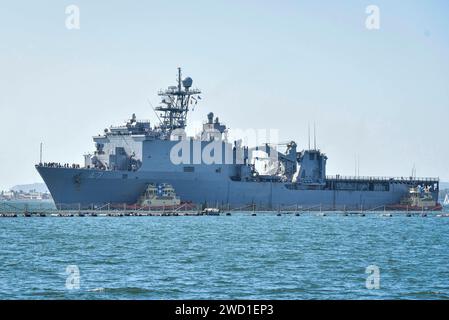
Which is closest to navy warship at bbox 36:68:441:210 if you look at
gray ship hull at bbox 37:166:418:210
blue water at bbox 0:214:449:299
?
gray ship hull at bbox 37:166:418:210

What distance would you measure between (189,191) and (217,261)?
1819 inches

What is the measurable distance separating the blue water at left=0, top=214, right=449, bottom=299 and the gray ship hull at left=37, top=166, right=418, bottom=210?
13751 mm

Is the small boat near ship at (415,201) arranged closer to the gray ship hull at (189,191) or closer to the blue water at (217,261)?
the gray ship hull at (189,191)

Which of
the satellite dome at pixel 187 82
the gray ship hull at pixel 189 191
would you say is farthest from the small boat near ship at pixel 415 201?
the satellite dome at pixel 187 82

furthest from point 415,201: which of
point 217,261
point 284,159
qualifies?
point 217,261

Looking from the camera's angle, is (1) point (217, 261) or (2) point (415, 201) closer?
(1) point (217, 261)

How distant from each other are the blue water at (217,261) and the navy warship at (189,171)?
14.8m

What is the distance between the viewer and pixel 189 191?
7994cm

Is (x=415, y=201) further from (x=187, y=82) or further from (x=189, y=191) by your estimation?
(x=187, y=82)

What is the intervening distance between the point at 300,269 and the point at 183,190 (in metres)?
48.7

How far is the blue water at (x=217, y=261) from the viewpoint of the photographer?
82.0 feet

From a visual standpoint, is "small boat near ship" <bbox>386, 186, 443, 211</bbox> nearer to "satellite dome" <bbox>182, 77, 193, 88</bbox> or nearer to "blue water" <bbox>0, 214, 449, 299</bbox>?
"satellite dome" <bbox>182, 77, 193, 88</bbox>
